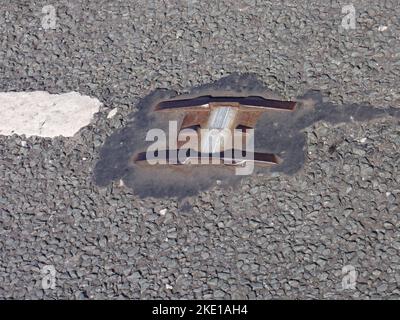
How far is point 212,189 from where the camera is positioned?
4648 millimetres

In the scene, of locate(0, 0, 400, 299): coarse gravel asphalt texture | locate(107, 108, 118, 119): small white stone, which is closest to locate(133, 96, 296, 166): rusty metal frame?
locate(0, 0, 400, 299): coarse gravel asphalt texture

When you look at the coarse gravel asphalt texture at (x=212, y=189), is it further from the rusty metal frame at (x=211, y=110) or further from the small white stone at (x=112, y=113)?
the rusty metal frame at (x=211, y=110)

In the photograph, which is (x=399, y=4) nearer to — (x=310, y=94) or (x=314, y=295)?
(x=310, y=94)

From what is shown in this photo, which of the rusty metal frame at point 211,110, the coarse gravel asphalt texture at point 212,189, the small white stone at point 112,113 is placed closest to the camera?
the coarse gravel asphalt texture at point 212,189

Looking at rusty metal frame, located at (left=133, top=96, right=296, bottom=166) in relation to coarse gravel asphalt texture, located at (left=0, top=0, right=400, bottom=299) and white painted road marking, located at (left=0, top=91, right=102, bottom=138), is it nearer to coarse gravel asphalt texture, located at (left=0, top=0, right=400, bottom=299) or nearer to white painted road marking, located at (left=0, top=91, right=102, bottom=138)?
coarse gravel asphalt texture, located at (left=0, top=0, right=400, bottom=299)

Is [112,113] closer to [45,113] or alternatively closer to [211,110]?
[45,113]


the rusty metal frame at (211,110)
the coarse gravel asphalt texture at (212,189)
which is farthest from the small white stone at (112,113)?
the rusty metal frame at (211,110)

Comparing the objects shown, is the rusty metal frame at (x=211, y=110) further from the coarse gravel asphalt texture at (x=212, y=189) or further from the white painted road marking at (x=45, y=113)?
the white painted road marking at (x=45, y=113)

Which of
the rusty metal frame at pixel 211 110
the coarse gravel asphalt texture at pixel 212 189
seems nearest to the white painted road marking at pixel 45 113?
the coarse gravel asphalt texture at pixel 212 189

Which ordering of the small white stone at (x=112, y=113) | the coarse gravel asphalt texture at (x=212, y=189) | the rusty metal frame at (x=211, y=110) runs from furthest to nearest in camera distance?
1. the small white stone at (x=112, y=113)
2. the rusty metal frame at (x=211, y=110)
3. the coarse gravel asphalt texture at (x=212, y=189)

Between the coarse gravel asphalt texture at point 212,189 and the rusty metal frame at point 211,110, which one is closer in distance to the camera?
the coarse gravel asphalt texture at point 212,189

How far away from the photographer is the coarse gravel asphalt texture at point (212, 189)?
13.8ft

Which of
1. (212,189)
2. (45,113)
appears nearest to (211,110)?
(212,189)

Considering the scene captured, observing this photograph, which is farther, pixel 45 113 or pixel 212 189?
pixel 45 113
